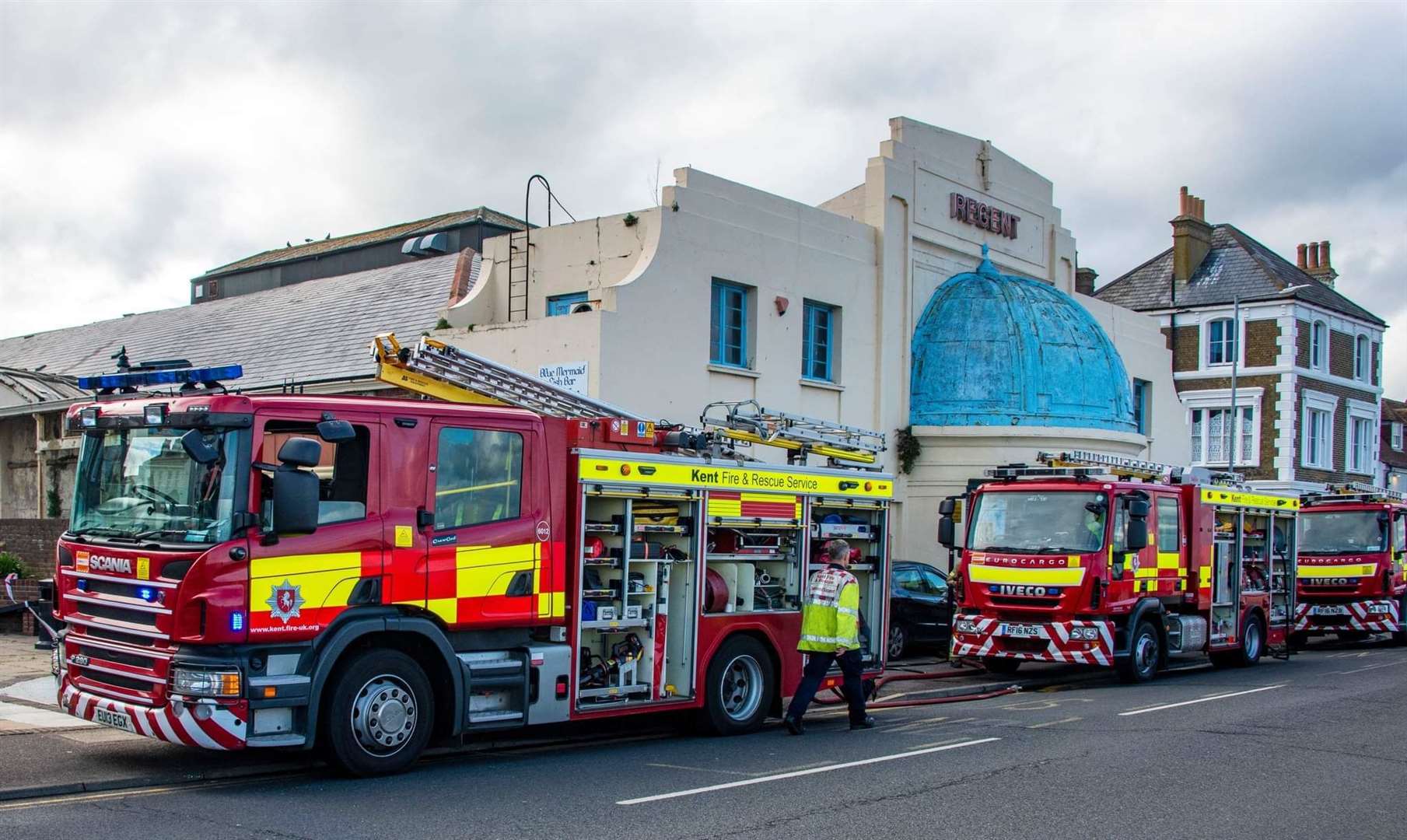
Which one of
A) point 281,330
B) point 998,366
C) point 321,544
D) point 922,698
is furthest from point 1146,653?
point 281,330

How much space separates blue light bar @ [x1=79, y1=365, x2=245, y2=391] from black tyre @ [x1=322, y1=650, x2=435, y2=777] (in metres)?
2.13

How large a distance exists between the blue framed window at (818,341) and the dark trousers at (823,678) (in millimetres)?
10783

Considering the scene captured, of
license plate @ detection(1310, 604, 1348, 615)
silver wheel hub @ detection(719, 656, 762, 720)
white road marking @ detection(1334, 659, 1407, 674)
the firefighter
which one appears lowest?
white road marking @ detection(1334, 659, 1407, 674)

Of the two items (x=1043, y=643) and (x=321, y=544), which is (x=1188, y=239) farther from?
(x=321, y=544)

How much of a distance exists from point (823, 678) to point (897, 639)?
6718mm

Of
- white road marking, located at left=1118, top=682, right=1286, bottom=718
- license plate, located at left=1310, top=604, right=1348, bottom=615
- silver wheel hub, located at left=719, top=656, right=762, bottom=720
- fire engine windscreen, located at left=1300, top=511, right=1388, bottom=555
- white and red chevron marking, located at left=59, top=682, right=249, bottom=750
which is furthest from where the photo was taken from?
fire engine windscreen, located at left=1300, top=511, right=1388, bottom=555

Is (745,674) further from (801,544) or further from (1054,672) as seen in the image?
(1054,672)

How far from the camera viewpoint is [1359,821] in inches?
331

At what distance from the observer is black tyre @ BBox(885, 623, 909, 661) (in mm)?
18703

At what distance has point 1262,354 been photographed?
43.7 meters

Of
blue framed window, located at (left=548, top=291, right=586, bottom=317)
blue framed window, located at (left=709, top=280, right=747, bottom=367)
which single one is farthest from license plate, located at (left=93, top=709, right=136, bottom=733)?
blue framed window, located at (left=709, top=280, right=747, bottom=367)

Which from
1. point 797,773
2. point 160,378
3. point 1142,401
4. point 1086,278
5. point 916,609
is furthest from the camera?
point 1086,278

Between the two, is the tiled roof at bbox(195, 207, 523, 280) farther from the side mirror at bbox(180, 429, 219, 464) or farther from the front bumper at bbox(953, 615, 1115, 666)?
the side mirror at bbox(180, 429, 219, 464)

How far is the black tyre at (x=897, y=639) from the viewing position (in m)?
18.7
